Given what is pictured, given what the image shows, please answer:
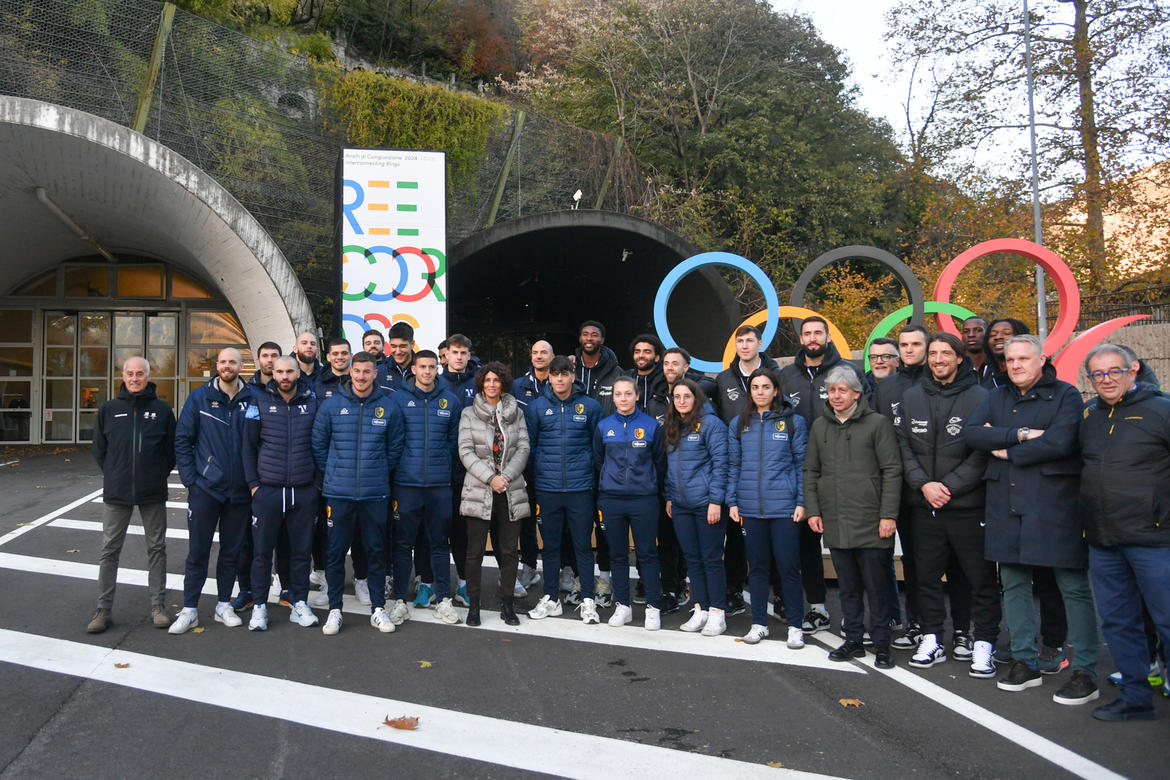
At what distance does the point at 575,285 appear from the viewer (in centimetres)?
1908

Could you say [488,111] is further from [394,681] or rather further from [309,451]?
[394,681]

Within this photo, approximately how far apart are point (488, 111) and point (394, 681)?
45.1ft

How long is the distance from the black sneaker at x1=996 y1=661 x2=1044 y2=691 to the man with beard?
1348 mm

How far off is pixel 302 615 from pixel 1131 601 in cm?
502

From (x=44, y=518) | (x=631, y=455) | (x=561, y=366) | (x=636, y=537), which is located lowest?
(x=44, y=518)

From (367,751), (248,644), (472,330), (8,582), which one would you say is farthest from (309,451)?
(472,330)

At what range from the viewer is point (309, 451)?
5789mm

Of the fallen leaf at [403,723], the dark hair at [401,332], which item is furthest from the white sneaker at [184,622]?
the dark hair at [401,332]

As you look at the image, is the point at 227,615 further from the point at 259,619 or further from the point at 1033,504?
the point at 1033,504

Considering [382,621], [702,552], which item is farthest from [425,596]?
[702,552]

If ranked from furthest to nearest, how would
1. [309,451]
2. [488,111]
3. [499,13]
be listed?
[499,13]
[488,111]
[309,451]

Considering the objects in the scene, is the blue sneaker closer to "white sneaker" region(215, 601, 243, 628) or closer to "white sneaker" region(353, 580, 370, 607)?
"white sneaker" region(353, 580, 370, 607)

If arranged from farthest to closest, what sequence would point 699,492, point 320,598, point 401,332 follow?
point 401,332
point 320,598
point 699,492

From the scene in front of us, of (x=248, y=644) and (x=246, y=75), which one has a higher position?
(x=246, y=75)
